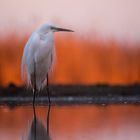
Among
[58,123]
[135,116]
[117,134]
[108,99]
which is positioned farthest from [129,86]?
[117,134]

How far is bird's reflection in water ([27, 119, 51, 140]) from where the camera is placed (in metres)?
4.34

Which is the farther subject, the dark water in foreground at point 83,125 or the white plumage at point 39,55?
the white plumage at point 39,55

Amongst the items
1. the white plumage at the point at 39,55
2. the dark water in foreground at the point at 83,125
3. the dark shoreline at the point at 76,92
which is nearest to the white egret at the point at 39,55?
the white plumage at the point at 39,55

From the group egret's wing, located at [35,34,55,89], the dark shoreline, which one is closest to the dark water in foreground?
egret's wing, located at [35,34,55,89]

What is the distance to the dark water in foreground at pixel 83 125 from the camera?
14.7ft

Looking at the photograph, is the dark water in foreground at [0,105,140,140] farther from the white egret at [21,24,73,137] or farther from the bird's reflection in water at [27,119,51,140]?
the white egret at [21,24,73,137]

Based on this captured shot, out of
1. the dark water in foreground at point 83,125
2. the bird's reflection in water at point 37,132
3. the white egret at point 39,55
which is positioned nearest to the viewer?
the bird's reflection in water at point 37,132

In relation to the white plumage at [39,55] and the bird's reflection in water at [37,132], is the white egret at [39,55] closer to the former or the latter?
the white plumage at [39,55]

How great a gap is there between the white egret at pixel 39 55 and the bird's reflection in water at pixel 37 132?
186 centimetres

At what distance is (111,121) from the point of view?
5.71 m

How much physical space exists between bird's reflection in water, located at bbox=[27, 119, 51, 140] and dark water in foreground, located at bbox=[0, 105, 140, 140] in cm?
5

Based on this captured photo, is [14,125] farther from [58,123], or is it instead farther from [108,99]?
[108,99]

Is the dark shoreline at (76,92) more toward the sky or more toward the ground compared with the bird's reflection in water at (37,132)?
more toward the ground

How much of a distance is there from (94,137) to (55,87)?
6364 mm
